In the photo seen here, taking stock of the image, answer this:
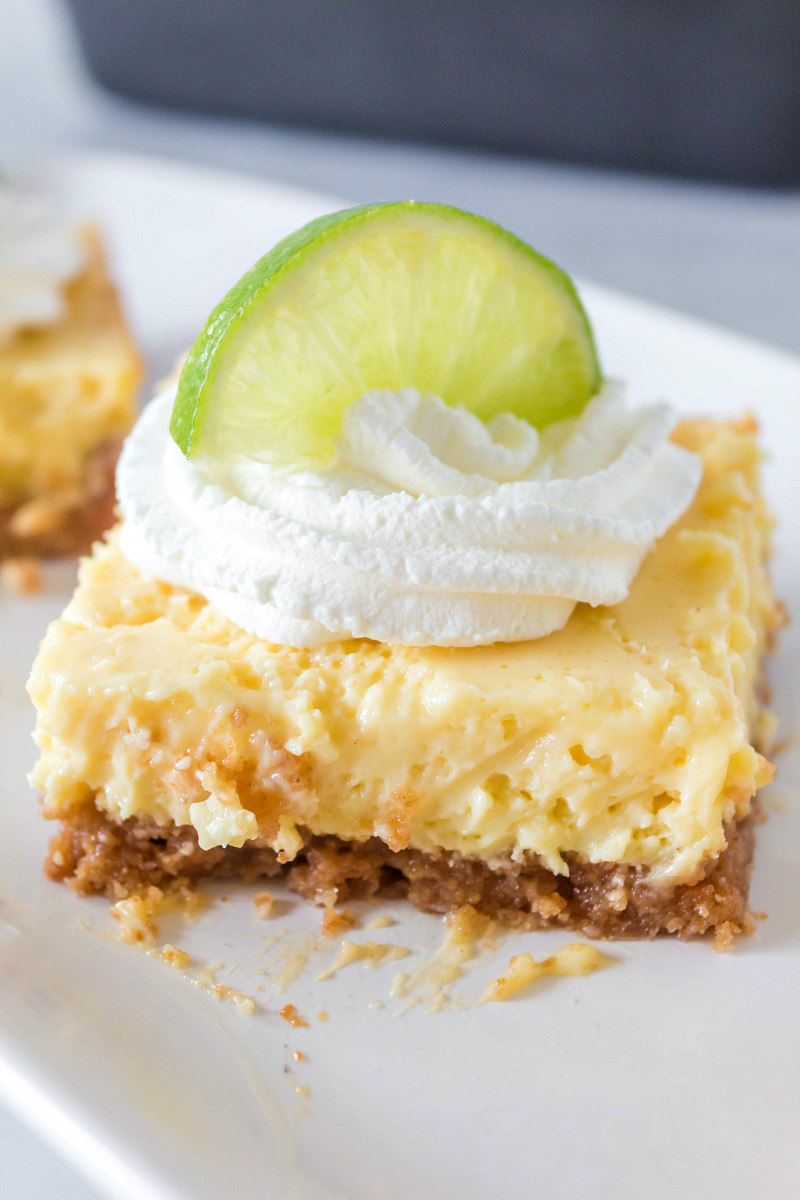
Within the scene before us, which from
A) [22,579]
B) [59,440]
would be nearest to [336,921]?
[22,579]

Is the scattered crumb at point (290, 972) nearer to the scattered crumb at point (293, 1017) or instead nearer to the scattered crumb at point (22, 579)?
the scattered crumb at point (293, 1017)

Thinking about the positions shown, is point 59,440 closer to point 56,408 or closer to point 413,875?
point 56,408

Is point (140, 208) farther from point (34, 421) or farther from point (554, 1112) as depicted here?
point (554, 1112)

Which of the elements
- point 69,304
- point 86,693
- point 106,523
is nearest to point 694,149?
point 69,304

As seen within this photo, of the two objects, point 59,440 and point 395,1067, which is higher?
point 59,440

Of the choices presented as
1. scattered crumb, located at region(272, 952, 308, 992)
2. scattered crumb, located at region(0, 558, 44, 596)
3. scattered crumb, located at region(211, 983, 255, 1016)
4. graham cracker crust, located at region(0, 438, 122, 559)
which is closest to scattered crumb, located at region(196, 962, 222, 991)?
scattered crumb, located at region(211, 983, 255, 1016)

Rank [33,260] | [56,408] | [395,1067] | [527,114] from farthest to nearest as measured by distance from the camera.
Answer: [527,114], [33,260], [56,408], [395,1067]

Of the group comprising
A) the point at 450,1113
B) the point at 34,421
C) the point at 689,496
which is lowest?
the point at 450,1113
